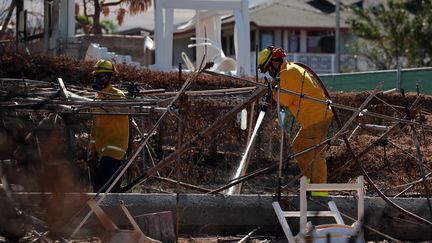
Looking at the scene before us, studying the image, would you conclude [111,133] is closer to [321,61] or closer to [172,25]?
[172,25]

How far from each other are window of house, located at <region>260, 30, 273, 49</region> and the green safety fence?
25.4m

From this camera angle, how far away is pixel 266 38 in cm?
4653

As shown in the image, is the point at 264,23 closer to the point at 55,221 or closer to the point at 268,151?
the point at 268,151

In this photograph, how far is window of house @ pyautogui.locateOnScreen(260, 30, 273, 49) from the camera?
4622 cm

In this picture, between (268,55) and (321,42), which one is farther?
(321,42)

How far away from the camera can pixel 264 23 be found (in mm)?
45031

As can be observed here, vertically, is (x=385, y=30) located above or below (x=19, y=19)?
below

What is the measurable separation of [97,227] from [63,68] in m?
7.36

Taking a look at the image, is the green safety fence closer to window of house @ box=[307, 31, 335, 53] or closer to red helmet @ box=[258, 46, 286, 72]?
red helmet @ box=[258, 46, 286, 72]

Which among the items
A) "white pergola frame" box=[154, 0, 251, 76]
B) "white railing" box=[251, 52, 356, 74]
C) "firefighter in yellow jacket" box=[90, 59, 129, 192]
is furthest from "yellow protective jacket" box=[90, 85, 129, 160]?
"white railing" box=[251, 52, 356, 74]

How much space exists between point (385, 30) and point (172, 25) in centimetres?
1868

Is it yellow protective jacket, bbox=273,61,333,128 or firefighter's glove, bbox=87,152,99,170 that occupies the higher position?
yellow protective jacket, bbox=273,61,333,128

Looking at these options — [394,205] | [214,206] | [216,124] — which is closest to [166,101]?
[216,124]

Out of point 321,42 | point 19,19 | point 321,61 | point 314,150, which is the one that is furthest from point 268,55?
point 321,42
